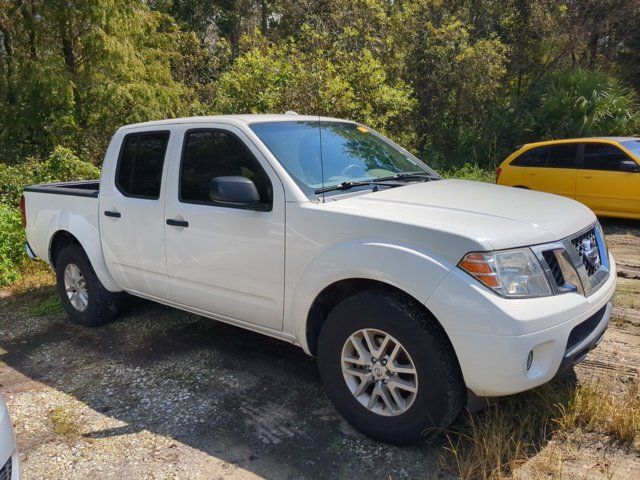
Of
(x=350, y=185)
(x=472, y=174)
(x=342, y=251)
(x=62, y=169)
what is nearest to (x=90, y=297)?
(x=350, y=185)

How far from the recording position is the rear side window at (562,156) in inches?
367

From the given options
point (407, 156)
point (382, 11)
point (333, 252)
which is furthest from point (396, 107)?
point (333, 252)

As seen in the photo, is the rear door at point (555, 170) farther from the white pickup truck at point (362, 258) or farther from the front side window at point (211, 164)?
the front side window at point (211, 164)

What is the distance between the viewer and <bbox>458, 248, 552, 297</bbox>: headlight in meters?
2.72

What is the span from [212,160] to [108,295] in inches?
79.1

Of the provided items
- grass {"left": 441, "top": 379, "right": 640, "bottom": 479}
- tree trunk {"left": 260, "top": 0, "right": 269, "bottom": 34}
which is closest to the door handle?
grass {"left": 441, "top": 379, "right": 640, "bottom": 479}

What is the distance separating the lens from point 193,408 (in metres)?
3.76

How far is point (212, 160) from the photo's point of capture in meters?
4.05

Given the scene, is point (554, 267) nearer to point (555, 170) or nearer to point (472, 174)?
point (555, 170)

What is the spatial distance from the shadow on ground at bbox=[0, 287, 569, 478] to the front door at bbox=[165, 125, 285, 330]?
0.56 m

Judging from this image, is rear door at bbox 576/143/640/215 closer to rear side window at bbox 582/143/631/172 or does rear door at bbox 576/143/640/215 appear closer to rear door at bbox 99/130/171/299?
rear side window at bbox 582/143/631/172

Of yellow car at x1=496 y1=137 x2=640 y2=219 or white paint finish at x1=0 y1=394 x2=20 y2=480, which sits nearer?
white paint finish at x1=0 y1=394 x2=20 y2=480

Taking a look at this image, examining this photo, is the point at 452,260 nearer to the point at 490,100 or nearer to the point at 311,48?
the point at 311,48

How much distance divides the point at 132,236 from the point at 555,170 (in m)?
7.50
